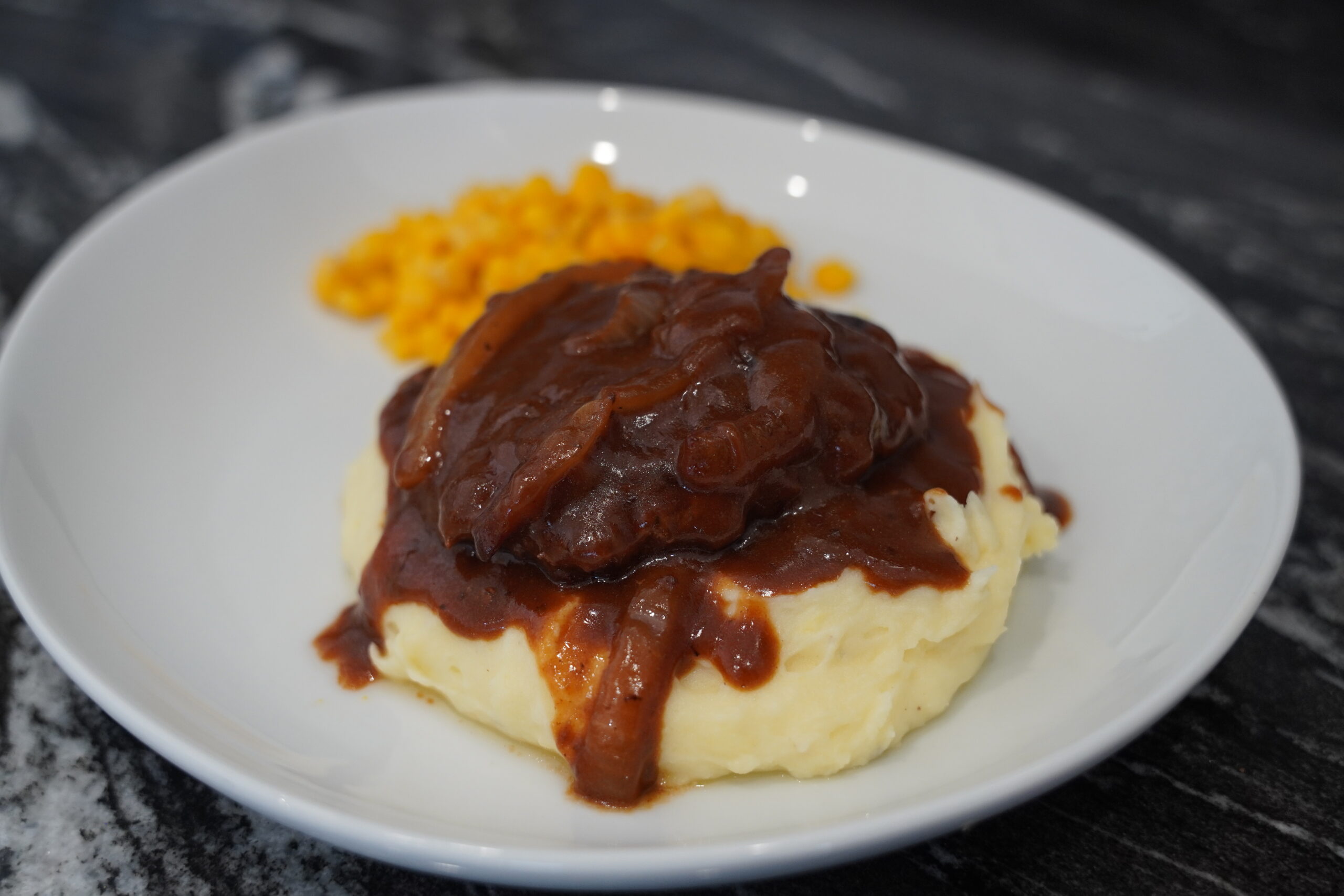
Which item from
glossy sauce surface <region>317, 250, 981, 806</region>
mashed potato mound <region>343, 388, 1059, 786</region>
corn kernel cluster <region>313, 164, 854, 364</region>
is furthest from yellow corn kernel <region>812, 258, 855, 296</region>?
mashed potato mound <region>343, 388, 1059, 786</region>

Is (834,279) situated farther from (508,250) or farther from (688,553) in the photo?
(688,553)

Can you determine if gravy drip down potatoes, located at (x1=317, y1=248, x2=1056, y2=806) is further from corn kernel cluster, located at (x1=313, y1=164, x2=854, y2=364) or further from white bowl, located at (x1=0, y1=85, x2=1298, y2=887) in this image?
corn kernel cluster, located at (x1=313, y1=164, x2=854, y2=364)

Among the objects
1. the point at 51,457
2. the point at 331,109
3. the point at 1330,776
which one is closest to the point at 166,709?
the point at 51,457

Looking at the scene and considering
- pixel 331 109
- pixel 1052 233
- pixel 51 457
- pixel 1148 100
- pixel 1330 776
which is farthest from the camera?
pixel 1148 100

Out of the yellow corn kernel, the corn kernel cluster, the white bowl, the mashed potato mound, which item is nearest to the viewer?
the white bowl

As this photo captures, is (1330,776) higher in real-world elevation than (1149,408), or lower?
lower

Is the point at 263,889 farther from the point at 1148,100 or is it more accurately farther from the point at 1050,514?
the point at 1148,100

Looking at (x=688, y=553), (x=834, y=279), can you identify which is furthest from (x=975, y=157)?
(x=688, y=553)
